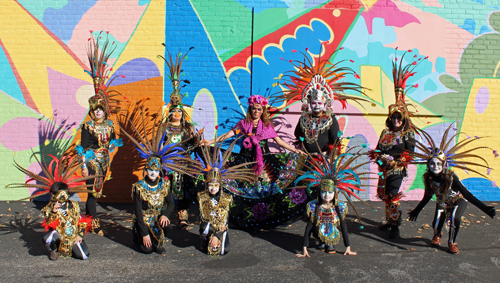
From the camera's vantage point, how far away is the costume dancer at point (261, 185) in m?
4.97

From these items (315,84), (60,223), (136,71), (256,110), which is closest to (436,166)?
(315,84)

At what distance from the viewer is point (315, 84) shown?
18.0 feet

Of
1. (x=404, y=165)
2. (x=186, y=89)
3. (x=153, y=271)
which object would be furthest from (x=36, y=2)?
(x=404, y=165)

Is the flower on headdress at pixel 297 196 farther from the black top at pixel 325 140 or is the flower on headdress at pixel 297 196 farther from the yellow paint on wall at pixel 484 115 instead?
the yellow paint on wall at pixel 484 115

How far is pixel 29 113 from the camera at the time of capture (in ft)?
22.1

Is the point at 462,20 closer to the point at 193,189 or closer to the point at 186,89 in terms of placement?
the point at 186,89

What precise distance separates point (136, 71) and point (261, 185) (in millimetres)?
3450

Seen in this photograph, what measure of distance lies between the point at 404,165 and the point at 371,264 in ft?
5.51

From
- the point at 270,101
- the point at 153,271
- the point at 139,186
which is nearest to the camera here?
the point at 153,271

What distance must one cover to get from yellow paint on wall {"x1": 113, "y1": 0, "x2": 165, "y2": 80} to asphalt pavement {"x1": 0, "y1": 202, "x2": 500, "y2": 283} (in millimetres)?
3200

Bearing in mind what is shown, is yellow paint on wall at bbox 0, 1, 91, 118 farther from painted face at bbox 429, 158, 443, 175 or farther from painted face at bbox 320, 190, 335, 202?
painted face at bbox 429, 158, 443, 175

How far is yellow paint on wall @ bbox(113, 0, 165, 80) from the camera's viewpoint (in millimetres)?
6742

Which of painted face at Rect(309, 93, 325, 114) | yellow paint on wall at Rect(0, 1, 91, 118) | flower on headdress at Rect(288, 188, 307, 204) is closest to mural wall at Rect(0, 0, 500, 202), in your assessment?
yellow paint on wall at Rect(0, 1, 91, 118)

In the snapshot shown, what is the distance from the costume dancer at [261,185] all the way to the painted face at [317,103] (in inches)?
25.8
